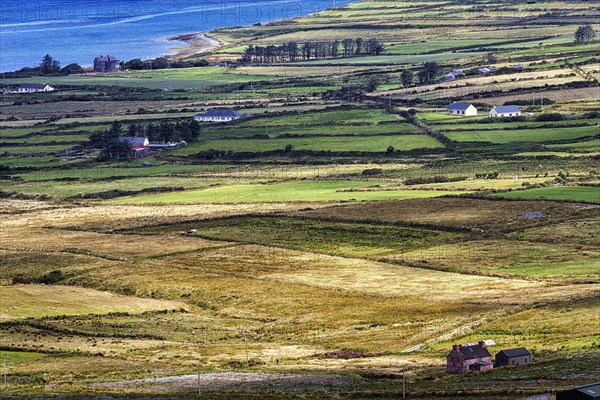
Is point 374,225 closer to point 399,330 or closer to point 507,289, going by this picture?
point 507,289

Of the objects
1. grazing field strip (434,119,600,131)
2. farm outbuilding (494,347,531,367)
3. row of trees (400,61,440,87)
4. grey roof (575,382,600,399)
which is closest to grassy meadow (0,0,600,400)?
grazing field strip (434,119,600,131)

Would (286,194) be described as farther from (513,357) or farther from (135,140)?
(513,357)

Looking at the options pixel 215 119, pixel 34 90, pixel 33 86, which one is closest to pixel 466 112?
pixel 215 119

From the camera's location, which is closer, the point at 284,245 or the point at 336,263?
the point at 336,263

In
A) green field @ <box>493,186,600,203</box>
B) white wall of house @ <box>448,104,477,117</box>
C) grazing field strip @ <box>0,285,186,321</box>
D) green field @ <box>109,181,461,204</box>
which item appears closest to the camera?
grazing field strip @ <box>0,285,186,321</box>

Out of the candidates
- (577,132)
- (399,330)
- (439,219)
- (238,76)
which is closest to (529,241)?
(439,219)

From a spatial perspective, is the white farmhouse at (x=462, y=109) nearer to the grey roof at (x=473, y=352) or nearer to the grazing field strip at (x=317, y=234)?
the grazing field strip at (x=317, y=234)

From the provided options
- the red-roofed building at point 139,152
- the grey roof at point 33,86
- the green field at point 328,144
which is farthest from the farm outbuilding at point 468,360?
the grey roof at point 33,86

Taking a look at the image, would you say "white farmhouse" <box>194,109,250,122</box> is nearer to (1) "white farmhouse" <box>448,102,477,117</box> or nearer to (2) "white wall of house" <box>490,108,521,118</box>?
(1) "white farmhouse" <box>448,102,477,117</box>
